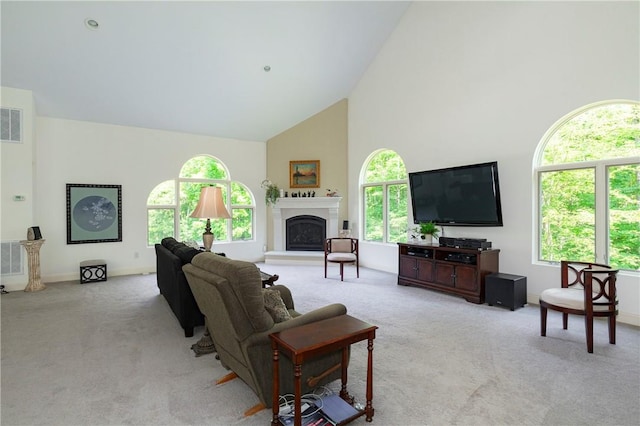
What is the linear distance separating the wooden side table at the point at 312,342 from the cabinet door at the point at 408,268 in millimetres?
3540

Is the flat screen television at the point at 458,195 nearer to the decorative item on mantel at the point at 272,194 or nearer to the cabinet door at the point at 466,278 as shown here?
the cabinet door at the point at 466,278

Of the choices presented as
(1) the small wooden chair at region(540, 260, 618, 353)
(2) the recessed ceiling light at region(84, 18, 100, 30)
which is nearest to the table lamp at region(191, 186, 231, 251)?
(2) the recessed ceiling light at region(84, 18, 100, 30)

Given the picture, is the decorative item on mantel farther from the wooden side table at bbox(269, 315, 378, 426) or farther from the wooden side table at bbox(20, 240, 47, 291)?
the wooden side table at bbox(269, 315, 378, 426)

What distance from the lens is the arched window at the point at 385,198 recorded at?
6633 millimetres

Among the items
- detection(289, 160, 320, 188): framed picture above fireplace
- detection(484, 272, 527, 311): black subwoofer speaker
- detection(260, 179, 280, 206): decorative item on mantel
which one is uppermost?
detection(289, 160, 320, 188): framed picture above fireplace

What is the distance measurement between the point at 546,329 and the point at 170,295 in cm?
424

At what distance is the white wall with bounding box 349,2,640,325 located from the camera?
12.7ft

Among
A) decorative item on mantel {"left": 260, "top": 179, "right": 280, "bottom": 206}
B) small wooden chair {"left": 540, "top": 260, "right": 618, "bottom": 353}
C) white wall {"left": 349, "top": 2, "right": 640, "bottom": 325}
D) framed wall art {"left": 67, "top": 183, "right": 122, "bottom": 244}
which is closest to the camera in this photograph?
small wooden chair {"left": 540, "top": 260, "right": 618, "bottom": 353}

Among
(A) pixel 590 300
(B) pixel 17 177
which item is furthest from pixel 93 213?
(A) pixel 590 300

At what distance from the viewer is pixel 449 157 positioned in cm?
554

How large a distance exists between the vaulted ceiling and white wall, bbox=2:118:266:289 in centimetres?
28

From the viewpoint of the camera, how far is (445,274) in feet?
16.6

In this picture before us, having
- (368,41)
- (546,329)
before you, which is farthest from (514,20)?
(546,329)

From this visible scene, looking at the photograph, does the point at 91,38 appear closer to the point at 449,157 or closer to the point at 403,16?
the point at 403,16
